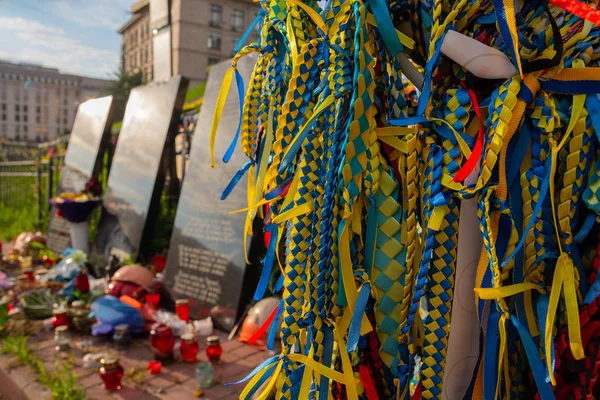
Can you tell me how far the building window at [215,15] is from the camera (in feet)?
96.1

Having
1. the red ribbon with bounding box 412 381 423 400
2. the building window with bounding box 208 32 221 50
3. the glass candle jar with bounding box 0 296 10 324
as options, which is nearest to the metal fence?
the glass candle jar with bounding box 0 296 10 324

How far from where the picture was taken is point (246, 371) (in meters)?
2.66

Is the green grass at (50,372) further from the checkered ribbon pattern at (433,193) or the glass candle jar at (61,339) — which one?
the checkered ribbon pattern at (433,193)

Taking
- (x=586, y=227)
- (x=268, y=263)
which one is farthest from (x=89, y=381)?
(x=586, y=227)

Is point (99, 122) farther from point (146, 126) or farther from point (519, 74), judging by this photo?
point (519, 74)

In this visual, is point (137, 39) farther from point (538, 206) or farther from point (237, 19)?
point (538, 206)

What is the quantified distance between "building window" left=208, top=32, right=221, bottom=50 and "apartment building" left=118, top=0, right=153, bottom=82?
7368 mm

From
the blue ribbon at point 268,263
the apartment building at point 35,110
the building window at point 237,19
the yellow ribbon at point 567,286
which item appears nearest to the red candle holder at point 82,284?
the blue ribbon at point 268,263

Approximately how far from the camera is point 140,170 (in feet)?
16.5

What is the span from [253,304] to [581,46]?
2797mm

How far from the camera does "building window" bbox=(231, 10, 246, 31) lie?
3011cm

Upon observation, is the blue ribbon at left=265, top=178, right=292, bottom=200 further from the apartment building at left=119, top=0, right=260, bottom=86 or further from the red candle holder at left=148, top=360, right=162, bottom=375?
the apartment building at left=119, top=0, right=260, bottom=86

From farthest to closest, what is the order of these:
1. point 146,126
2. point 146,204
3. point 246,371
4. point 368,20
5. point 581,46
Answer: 1. point 146,126
2. point 146,204
3. point 246,371
4. point 368,20
5. point 581,46

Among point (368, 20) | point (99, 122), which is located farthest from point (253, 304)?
point (99, 122)
